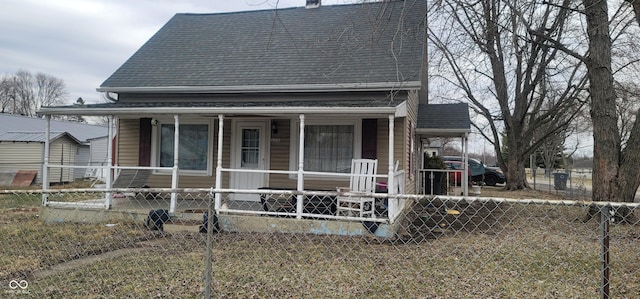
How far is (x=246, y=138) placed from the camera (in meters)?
9.96


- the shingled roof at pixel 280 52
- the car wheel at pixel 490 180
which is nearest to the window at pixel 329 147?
the shingled roof at pixel 280 52

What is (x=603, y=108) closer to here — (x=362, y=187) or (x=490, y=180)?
(x=362, y=187)

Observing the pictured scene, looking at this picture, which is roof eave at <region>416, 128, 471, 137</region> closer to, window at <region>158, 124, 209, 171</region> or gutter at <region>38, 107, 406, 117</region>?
gutter at <region>38, 107, 406, 117</region>

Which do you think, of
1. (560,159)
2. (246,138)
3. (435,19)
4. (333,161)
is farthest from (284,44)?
(560,159)

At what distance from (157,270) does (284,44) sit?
7900mm

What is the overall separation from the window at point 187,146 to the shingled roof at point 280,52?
3.38ft

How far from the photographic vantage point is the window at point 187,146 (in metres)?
10.1

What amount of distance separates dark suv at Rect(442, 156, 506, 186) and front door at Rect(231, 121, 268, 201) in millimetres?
15498

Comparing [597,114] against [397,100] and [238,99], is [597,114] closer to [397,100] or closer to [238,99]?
[397,100]

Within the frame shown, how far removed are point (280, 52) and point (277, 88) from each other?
5.79 ft

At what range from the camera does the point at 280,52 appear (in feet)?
36.1

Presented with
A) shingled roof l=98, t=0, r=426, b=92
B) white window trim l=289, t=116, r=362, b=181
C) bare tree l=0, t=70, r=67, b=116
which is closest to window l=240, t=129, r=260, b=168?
white window trim l=289, t=116, r=362, b=181

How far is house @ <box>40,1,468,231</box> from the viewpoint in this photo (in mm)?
8891

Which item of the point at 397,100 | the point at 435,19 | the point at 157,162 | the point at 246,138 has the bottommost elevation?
the point at 157,162
